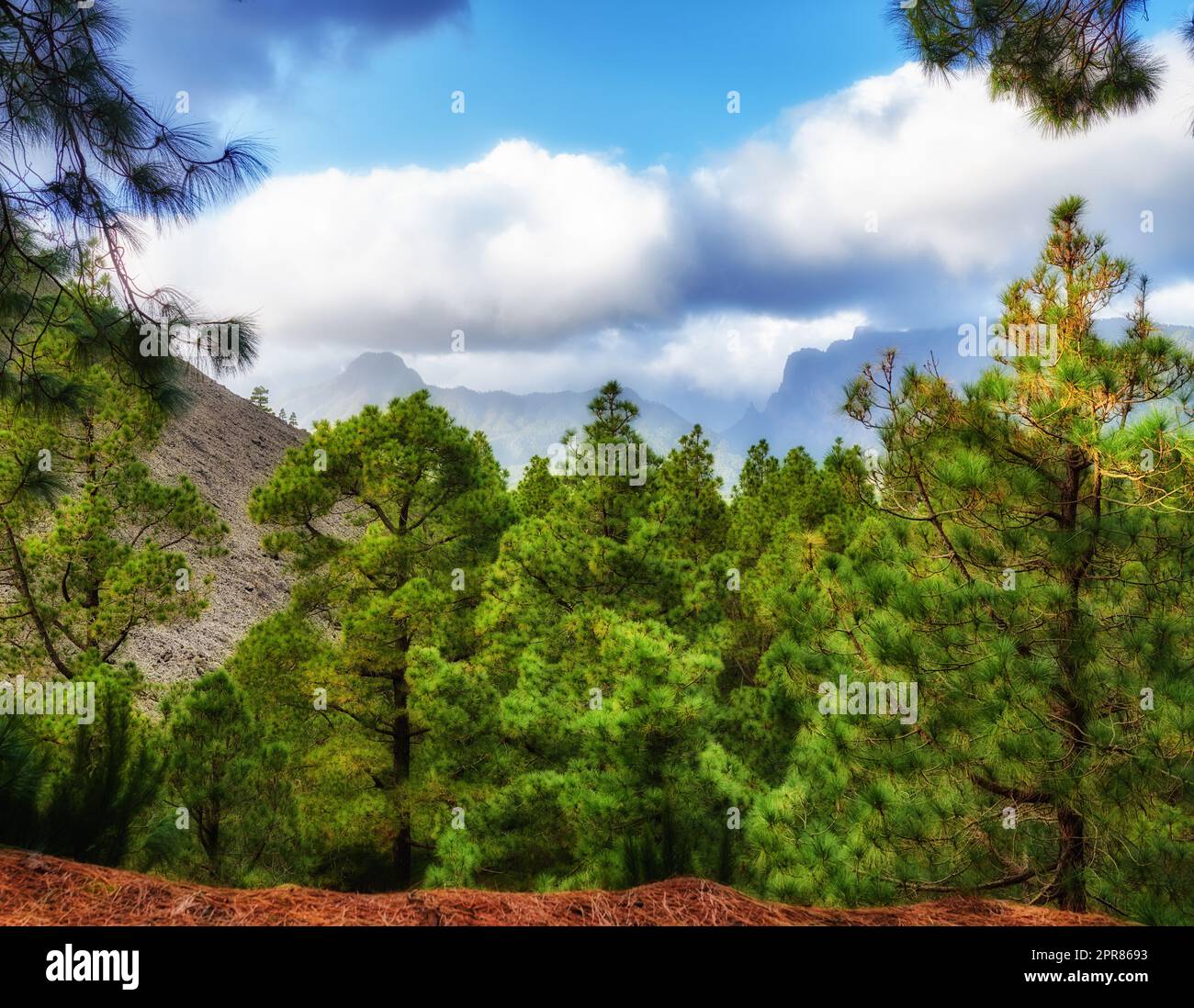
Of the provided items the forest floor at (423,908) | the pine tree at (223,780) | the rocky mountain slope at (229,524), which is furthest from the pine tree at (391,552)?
the forest floor at (423,908)

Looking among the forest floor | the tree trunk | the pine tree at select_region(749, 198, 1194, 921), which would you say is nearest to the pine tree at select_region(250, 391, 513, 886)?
the tree trunk

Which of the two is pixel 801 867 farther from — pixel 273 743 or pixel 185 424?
pixel 185 424

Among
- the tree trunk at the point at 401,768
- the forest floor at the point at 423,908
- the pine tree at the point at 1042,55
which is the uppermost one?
the pine tree at the point at 1042,55

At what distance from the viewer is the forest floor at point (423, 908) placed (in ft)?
9.67

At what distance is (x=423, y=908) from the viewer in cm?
304

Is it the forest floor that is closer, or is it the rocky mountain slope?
the forest floor

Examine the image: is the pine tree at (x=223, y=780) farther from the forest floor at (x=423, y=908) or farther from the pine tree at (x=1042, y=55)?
the pine tree at (x=1042, y=55)

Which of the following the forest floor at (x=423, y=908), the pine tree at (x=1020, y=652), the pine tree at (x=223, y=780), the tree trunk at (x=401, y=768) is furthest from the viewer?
the tree trunk at (x=401, y=768)

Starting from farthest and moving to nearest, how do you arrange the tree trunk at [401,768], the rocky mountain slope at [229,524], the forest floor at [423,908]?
the rocky mountain slope at [229,524]
the tree trunk at [401,768]
the forest floor at [423,908]

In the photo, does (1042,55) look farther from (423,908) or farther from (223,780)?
(223,780)

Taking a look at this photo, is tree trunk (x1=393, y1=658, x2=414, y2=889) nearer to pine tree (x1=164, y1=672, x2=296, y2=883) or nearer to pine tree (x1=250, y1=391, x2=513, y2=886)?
pine tree (x1=250, y1=391, x2=513, y2=886)

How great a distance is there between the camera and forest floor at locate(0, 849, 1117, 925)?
2947mm

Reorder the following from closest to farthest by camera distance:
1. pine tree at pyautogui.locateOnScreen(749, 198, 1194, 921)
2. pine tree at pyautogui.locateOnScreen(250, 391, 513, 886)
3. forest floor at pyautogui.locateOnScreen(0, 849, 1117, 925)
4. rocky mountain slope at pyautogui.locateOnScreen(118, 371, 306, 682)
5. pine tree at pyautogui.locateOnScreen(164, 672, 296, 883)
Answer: forest floor at pyautogui.locateOnScreen(0, 849, 1117, 925), pine tree at pyautogui.locateOnScreen(749, 198, 1194, 921), pine tree at pyautogui.locateOnScreen(164, 672, 296, 883), pine tree at pyautogui.locateOnScreen(250, 391, 513, 886), rocky mountain slope at pyautogui.locateOnScreen(118, 371, 306, 682)
